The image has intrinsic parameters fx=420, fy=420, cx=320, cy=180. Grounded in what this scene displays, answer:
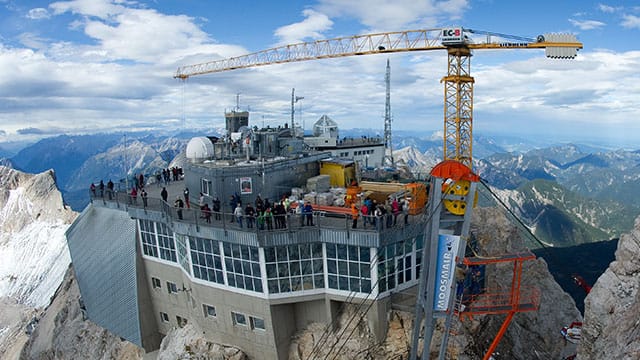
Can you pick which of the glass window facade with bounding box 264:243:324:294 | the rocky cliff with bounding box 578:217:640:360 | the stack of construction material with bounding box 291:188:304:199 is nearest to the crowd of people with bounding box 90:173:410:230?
the glass window facade with bounding box 264:243:324:294

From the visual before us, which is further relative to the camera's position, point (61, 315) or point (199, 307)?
point (61, 315)

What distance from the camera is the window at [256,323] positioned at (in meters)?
26.5

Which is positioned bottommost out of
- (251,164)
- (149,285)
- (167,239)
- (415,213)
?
(149,285)

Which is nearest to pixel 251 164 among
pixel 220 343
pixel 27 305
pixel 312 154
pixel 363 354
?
pixel 312 154

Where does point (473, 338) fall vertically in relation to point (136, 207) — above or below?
below

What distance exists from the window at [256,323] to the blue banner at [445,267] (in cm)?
1166

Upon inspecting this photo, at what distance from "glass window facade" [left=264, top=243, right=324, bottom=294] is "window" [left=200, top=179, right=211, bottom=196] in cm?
867

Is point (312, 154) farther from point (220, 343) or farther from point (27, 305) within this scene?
point (27, 305)

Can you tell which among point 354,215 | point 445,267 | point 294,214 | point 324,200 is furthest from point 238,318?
point 445,267

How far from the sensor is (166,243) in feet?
102

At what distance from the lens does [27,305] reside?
104 metres

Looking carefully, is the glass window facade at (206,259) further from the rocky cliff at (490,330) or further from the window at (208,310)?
the rocky cliff at (490,330)

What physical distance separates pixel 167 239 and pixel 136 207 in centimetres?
350

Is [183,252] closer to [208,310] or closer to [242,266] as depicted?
[208,310]
